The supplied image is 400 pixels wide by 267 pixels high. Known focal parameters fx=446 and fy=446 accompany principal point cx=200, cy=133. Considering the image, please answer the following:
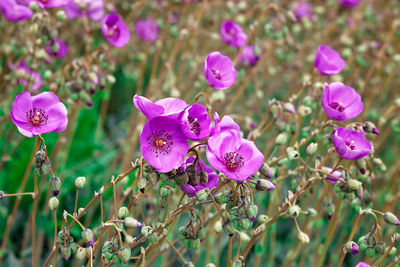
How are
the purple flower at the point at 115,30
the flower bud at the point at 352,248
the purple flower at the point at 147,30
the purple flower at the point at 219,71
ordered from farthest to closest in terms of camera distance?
the purple flower at the point at 147,30 → the purple flower at the point at 115,30 → the purple flower at the point at 219,71 → the flower bud at the point at 352,248

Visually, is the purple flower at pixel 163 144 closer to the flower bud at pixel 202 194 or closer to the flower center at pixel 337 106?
the flower bud at pixel 202 194

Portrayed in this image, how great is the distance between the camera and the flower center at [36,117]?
823 millimetres

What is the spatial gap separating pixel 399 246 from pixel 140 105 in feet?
2.39

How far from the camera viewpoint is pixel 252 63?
5.10 ft

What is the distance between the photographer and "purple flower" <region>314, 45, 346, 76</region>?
1081mm

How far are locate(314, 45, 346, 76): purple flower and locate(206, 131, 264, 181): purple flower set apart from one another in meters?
0.41

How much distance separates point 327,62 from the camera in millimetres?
1079

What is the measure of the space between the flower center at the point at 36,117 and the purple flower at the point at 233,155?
12.7 inches

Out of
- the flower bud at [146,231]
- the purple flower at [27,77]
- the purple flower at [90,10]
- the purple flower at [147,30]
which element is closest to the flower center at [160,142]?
the flower bud at [146,231]

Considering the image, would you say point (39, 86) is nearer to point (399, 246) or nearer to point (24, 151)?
point (24, 151)

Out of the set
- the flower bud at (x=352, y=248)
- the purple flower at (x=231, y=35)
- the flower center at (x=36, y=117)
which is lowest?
the flower bud at (x=352, y=248)

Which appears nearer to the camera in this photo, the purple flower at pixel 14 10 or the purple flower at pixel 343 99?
the purple flower at pixel 343 99

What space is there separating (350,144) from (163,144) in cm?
38

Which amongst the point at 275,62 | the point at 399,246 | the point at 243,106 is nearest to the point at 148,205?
the point at 399,246
